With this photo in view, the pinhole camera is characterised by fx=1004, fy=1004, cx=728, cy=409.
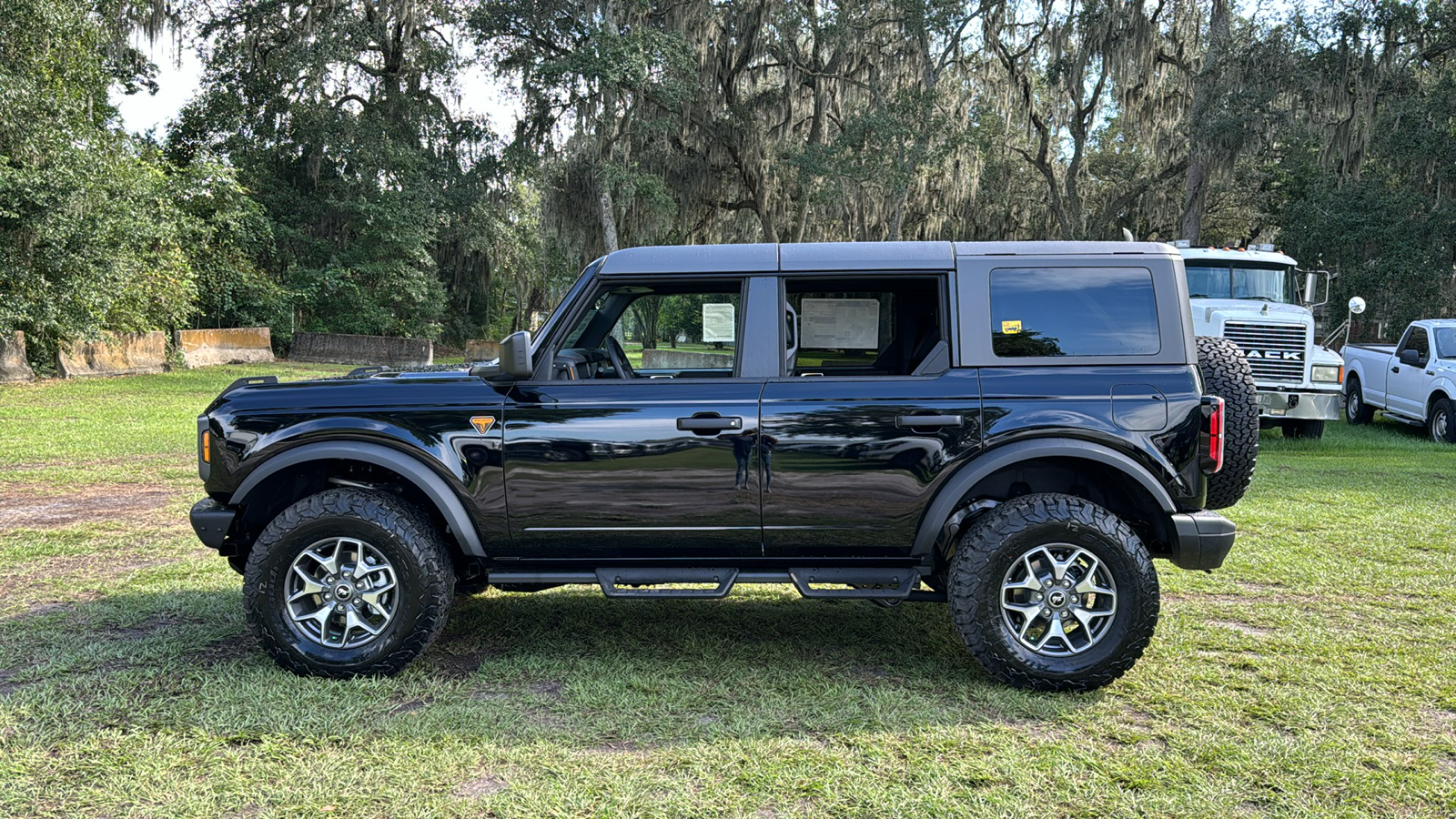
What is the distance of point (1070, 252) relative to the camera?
4.41 meters

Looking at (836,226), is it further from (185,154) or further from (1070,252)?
(1070,252)

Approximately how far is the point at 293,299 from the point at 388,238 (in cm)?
326

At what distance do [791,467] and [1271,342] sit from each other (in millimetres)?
10160

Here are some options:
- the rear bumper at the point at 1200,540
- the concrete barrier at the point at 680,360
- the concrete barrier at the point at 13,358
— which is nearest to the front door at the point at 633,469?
the concrete barrier at the point at 680,360

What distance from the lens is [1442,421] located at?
13742 millimetres

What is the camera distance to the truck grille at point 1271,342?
1214 centimetres

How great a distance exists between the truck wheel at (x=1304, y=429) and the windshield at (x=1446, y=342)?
2158mm

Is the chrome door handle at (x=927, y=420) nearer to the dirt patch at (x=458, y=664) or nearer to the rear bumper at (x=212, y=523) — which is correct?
the dirt patch at (x=458, y=664)

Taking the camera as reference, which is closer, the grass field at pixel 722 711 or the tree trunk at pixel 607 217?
the grass field at pixel 722 711

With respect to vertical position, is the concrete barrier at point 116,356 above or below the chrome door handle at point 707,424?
above

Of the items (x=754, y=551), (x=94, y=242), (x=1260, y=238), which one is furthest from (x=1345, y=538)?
(x=1260, y=238)

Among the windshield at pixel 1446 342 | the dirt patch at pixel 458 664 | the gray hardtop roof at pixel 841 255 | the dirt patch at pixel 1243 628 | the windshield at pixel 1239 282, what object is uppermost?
the windshield at pixel 1239 282

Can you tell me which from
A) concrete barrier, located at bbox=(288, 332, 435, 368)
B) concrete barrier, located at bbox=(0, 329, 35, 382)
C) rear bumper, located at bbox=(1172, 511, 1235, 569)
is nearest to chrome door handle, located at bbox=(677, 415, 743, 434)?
rear bumper, located at bbox=(1172, 511, 1235, 569)

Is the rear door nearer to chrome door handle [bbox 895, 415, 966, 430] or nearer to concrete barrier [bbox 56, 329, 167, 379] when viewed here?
chrome door handle [bbox 895, 415, 966, 430]
